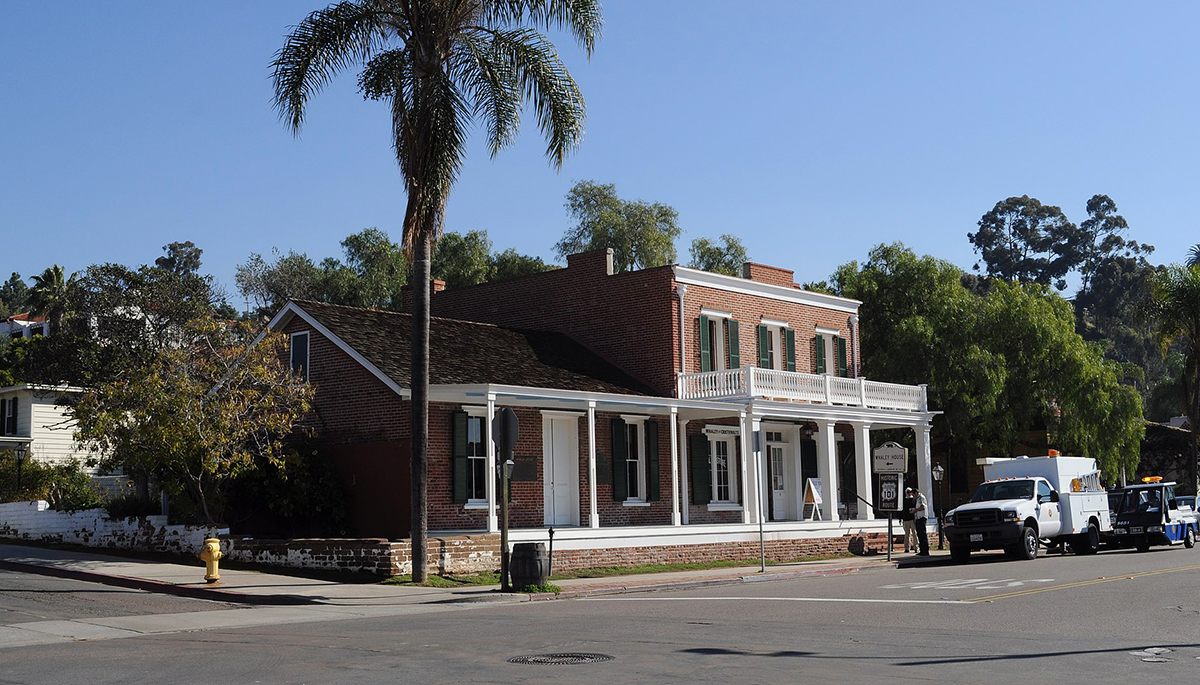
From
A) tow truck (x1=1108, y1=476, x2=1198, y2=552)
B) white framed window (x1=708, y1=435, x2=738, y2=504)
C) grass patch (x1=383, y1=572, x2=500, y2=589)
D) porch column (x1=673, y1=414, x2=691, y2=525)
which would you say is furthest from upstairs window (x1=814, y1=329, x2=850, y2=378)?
grass patch (x1=383, y1=572, x2=500, y2=589)

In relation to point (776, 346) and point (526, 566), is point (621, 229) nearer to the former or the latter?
point (776, 346)

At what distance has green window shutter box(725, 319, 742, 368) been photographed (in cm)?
3356

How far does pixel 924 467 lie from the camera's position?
35688mm

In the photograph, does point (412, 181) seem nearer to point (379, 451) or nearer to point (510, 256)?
point (379, 451)

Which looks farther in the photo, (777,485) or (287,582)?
(777,485)

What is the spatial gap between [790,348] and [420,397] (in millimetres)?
17168

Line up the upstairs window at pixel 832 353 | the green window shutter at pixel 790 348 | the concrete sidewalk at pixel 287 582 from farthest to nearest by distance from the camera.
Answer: the upstairs window at pixel 832 353
the green window shutter at pixel 790 348
the concrete sidewalk at pixel 287 582

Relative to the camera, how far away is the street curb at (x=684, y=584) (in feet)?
66.2

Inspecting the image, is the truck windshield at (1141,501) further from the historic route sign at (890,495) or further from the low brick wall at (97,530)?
the low brick wall at (97,530)

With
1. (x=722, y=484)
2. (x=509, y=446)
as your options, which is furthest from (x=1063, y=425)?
(x=509, y=446)

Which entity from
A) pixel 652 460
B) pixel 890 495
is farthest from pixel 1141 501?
pixel 652 460

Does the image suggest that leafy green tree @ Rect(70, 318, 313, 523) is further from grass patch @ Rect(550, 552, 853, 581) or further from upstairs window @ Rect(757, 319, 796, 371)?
upstairs window @ Rect(757, 319, 796, 371)

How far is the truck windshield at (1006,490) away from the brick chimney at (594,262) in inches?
467

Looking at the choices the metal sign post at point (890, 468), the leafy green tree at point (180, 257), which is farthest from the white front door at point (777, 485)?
the leafy green tree at point (180, 257)
